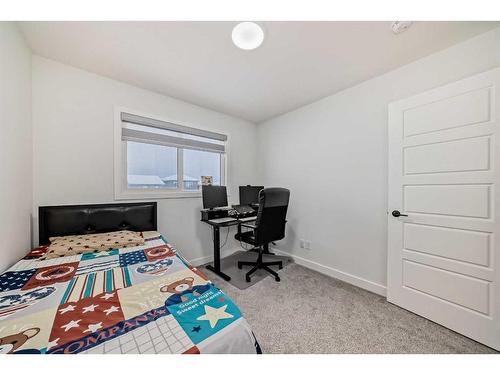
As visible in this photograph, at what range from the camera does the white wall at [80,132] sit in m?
1.74

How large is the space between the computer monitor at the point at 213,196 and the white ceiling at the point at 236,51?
131 centimetres

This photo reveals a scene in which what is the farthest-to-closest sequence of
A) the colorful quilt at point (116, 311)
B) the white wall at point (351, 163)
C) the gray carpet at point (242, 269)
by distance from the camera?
the gray carpet at point (242, 269)
the white wall at point (351, 163)
the colorful quilt at point (116, 311)

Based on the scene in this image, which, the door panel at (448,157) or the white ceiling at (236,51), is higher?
the white ceiling at (236,51)

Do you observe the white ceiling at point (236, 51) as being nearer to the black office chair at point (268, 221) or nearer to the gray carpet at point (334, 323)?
the black office chair at point (268, 221)

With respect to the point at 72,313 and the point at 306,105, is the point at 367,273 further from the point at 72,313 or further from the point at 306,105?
the point at 72,313

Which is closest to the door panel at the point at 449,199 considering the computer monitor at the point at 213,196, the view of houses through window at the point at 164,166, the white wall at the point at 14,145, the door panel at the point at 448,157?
the door panel at the point at 448,157

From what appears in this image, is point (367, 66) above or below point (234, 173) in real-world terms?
above

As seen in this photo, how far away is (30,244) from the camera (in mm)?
1655

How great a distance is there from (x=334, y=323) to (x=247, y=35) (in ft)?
8.18

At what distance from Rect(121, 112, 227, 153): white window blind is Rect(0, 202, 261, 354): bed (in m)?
1.45
